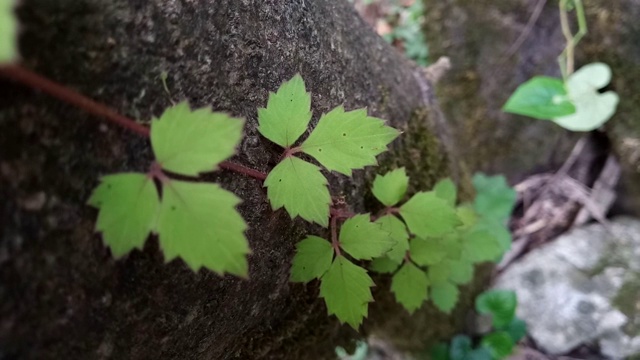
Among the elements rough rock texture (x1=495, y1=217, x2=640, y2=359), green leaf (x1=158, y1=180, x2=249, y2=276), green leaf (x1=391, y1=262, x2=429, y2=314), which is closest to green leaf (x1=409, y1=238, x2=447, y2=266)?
green leaf (x1=391, y1=262, x2=429, y2=314)

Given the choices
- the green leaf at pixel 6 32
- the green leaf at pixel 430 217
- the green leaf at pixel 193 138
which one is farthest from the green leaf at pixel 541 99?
the green leaf at pixel 6 32

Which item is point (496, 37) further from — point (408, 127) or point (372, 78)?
point (372, 78)

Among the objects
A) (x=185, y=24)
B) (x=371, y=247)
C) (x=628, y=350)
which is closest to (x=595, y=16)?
(x=628, y=350)

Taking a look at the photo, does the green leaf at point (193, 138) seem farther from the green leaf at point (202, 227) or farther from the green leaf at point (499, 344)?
the green leaf at point (499, 344)

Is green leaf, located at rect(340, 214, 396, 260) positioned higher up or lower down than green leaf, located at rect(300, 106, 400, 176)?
lower down

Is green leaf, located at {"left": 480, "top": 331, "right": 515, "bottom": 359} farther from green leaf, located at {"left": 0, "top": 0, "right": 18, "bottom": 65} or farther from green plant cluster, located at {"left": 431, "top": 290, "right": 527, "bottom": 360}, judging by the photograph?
green leaf, located at {"left": 0, "top": 0, "right": 18, "bottom": 65}
